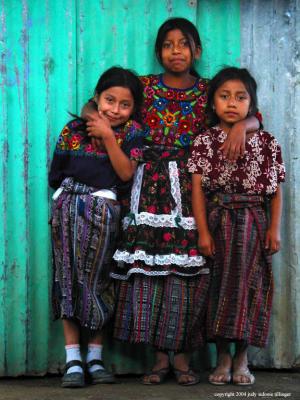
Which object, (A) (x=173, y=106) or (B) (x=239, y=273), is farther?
(A) (x=173, y=106)

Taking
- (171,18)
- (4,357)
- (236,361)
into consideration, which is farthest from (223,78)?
(4,357)

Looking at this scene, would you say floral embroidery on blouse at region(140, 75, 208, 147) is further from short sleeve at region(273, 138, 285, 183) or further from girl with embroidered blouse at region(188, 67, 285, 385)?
short sleeve at region(273, 138, 285, 183)

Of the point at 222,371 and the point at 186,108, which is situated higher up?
the point at 186,108

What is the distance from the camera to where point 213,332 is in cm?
424

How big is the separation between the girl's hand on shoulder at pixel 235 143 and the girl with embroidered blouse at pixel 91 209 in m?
0.48

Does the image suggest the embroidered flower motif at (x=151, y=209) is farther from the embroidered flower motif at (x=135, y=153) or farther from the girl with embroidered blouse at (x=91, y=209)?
the embroidered flower motif at (x=135, y=153)

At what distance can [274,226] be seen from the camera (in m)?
4.37

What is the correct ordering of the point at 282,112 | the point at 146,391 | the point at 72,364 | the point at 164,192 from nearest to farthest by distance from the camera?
the point at 146,391, the point at 72,364, the point at 164,192, the point at 282,112

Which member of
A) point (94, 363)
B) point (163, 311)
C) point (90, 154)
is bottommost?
point (94, 363)

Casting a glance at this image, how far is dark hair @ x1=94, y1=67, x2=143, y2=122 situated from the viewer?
14.3 ft

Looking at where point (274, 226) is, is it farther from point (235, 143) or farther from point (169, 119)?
point (169, 119)

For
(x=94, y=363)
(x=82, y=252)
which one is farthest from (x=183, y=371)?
(x=82, y=252)

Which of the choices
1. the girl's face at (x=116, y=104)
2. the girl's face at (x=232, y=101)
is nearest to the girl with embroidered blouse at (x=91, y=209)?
the girl's face at (x=116, y=104)

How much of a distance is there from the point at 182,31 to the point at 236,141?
2.38 feet
